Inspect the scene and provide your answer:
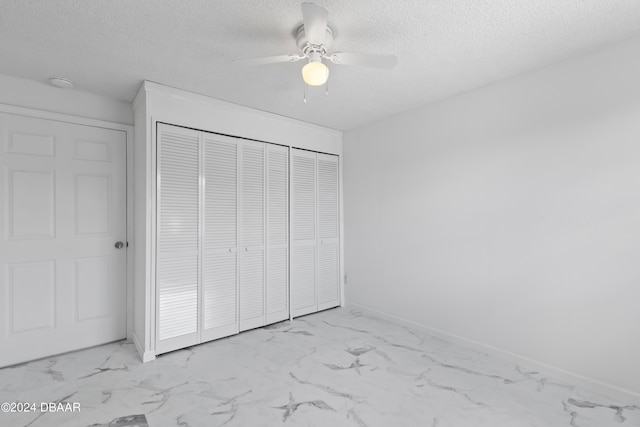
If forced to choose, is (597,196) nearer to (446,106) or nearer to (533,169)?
(533,169)

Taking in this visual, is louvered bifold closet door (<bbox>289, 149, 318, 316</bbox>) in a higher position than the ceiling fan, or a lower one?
lower

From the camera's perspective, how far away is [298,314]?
12.1 feet

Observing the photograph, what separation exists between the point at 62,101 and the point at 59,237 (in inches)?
47.1

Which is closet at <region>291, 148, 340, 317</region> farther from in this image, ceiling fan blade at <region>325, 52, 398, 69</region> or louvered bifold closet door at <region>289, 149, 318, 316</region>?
ceiling fan blade at <region>325, 52, 398, 69</region>

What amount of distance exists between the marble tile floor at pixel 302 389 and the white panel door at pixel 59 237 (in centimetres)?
24

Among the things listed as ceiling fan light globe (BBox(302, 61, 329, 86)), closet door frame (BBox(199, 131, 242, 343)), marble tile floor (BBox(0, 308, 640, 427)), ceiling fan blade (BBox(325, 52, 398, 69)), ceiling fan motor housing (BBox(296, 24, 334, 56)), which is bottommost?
marble tile floor (BBox(0, 308, 640, 427))

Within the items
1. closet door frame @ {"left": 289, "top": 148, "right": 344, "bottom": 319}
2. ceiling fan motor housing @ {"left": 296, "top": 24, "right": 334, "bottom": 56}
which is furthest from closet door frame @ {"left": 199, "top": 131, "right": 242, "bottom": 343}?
ceiling fan motor housing @ {"left": 296, "top": 24, "right": 334, "bottom": 56}

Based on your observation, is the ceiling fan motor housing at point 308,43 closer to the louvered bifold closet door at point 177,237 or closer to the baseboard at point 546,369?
the louvered bifold closet door at point 177,237

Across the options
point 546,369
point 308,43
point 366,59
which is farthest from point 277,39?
point 546,369

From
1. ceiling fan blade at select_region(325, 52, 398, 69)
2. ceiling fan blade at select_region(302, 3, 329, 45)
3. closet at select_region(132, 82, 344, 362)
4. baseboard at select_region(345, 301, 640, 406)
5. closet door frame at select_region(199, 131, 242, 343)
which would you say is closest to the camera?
ceiling fan blade at select_region(302, 3, 329, 45)

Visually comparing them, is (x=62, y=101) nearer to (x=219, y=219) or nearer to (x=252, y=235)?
(x=219, y=219)

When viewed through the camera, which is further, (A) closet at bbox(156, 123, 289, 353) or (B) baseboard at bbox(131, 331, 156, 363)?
(A) closet at bbox(156, 123, 289, 353)

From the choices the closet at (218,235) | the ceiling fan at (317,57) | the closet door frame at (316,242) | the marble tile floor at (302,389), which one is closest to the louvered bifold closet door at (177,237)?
the closet at (218,235)

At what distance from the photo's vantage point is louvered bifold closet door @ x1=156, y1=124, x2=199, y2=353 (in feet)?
8.92
